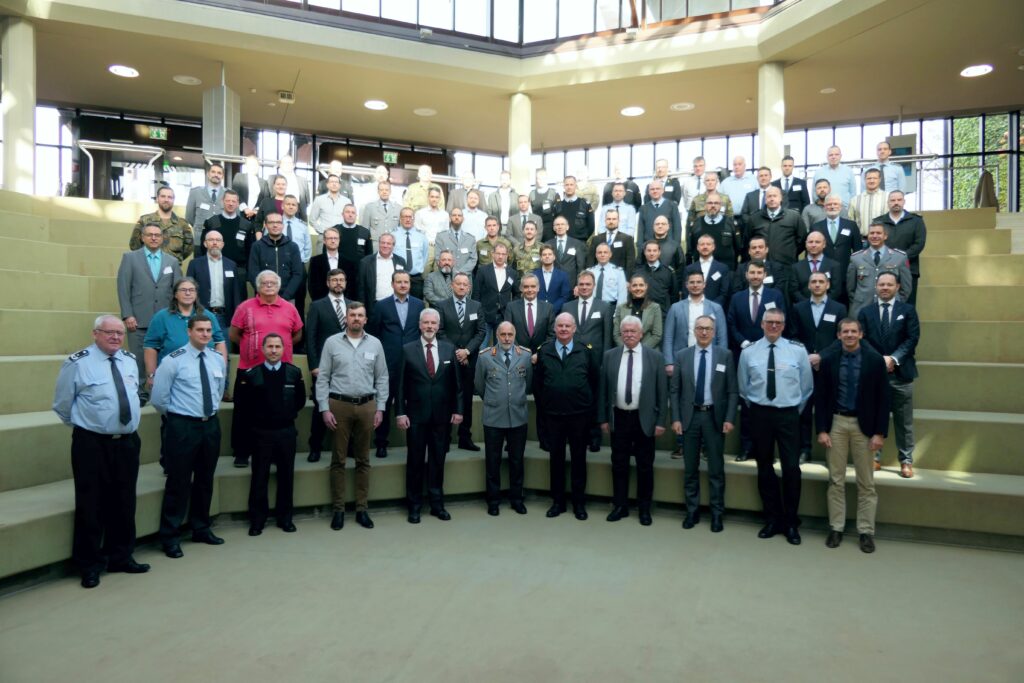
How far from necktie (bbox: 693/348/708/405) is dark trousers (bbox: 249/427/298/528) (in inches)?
130

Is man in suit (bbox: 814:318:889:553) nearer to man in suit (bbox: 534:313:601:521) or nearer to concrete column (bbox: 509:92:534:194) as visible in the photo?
man in suit (bbox: 534:313:601:521)

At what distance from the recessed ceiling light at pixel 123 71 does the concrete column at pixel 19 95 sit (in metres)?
1.98

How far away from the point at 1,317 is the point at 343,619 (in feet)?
15.7

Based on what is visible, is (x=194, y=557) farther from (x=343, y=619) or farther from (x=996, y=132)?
(x=996, y=132)

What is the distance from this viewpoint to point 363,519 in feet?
20.3

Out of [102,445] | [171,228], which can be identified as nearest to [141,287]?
[171,228]

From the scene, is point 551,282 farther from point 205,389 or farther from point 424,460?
point 205,389

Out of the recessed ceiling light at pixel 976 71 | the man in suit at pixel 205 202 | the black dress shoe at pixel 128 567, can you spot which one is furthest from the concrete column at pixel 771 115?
the black dress shoe at pixel 128 567

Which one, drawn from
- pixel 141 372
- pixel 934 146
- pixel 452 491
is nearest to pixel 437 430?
pixel 452 491

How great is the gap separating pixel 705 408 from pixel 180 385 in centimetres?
407

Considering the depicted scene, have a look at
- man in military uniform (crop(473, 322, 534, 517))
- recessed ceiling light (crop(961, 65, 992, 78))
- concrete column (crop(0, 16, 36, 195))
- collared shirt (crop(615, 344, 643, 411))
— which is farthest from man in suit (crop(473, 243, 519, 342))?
recessed ceiling light (crop(961, 65, 992, 78))

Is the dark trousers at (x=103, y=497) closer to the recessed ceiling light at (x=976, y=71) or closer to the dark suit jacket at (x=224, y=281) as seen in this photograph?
the dark suit jacket at (x=224, y=281)

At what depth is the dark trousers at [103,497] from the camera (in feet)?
15.2

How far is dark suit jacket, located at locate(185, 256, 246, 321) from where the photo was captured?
691 cm
